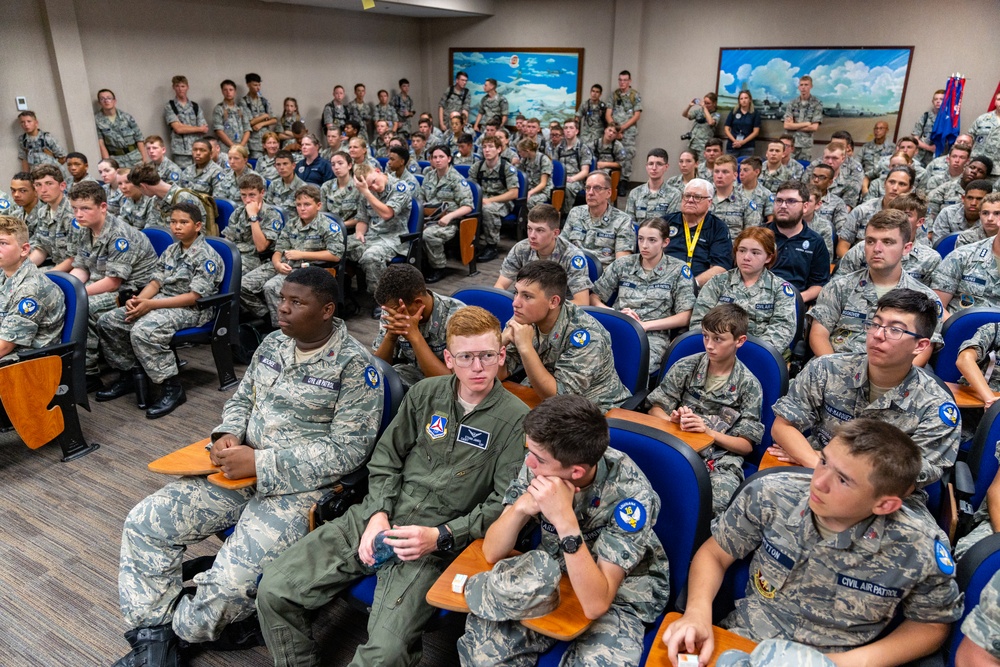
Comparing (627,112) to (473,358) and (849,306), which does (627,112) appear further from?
(473,358)

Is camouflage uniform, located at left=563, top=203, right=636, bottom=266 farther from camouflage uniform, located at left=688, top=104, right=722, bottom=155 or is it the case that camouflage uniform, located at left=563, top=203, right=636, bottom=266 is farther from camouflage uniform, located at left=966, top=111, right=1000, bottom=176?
camouflage uniform, located at left=688, top=104, right=722, bottom=155

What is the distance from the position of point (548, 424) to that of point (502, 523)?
33cm

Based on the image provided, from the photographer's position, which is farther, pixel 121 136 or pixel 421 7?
pixel 421 7

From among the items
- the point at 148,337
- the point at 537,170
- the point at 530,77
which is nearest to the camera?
the point at 148,337

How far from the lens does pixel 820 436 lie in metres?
2.36

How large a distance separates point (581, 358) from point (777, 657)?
1503 mm

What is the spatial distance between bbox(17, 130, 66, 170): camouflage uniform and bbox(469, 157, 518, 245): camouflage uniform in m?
4.94

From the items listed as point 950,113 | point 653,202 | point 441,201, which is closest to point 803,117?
point 950,113

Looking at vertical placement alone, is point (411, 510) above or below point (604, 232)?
below

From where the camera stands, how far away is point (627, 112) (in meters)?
11.0

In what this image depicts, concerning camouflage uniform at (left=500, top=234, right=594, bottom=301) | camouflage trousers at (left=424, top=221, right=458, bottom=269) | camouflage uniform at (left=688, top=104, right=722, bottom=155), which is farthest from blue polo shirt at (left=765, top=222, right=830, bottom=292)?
camouflage uniform at (left=688, top=104, right=722, bottom=155)

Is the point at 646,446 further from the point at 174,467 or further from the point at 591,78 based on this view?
the point at 591,78

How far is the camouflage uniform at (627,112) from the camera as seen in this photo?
10891 mm

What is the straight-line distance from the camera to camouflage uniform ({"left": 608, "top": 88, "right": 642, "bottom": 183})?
1089 centimetres
